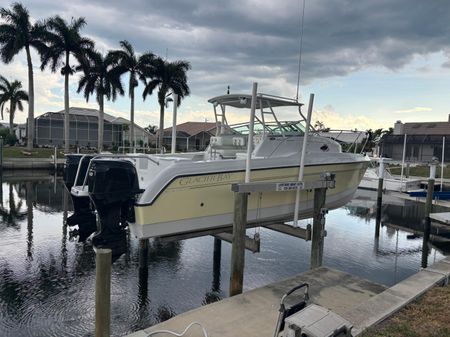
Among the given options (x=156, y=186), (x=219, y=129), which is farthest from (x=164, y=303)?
(x=219, y=129)

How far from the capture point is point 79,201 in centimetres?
723

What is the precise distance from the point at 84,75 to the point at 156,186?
3210 cm

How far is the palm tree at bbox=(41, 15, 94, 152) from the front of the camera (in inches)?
1320

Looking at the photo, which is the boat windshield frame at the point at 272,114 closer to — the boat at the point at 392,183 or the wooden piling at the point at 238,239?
the wooden piling at the point at 238,239

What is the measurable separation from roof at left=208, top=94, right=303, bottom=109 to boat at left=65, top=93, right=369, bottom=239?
23mm

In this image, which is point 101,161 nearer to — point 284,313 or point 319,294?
point 284,313

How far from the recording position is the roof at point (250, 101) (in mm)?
8258

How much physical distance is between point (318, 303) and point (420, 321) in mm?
1794

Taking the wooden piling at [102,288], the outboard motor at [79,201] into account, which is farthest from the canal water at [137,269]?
the wooden piling at [102,288]

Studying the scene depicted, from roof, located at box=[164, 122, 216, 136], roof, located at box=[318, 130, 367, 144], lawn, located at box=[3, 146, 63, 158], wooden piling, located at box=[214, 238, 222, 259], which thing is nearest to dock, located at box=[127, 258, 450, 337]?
wooden piling, located at box=[214, 238, 222, 259]

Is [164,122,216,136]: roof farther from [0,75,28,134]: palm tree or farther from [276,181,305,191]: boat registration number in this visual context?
[276,181,305,191]: boat registration number

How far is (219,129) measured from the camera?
9578 mm

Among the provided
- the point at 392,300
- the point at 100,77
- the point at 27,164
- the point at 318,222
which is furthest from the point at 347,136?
the point at 100,77

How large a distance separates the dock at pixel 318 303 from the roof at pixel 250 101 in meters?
3.76
